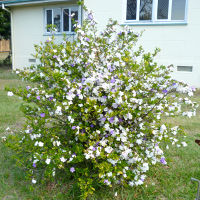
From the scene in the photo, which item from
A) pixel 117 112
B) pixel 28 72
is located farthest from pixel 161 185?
pixel 28 72

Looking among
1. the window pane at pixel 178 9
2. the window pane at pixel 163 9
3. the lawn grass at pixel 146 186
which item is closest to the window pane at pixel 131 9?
the window pane at pixel 163 9

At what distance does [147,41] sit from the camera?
9258 mm

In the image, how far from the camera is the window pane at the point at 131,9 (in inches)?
366

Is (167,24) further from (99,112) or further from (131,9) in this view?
(99,112)

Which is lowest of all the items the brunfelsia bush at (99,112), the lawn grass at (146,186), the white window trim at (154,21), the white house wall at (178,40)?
the lawn grass at (146,186)

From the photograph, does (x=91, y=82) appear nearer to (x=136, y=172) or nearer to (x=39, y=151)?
(x=39, y=151)

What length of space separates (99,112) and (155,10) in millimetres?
7736

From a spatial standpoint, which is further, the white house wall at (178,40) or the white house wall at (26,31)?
the white house wall at (26,31)

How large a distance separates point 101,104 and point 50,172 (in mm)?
808

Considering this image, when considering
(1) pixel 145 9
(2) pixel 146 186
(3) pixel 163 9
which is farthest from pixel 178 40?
(2) pixel 146 186

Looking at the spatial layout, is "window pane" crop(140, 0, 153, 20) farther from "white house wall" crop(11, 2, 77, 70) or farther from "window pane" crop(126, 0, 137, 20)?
"white house wall" crop(11, 2, 77, 70)

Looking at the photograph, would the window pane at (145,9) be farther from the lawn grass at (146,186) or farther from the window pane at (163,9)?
the lawn grass at (146,186)

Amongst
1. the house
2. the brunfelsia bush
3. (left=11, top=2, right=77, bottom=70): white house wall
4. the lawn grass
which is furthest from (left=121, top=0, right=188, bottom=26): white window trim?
the brunfelsia bush

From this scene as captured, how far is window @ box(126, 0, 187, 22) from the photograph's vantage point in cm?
857
